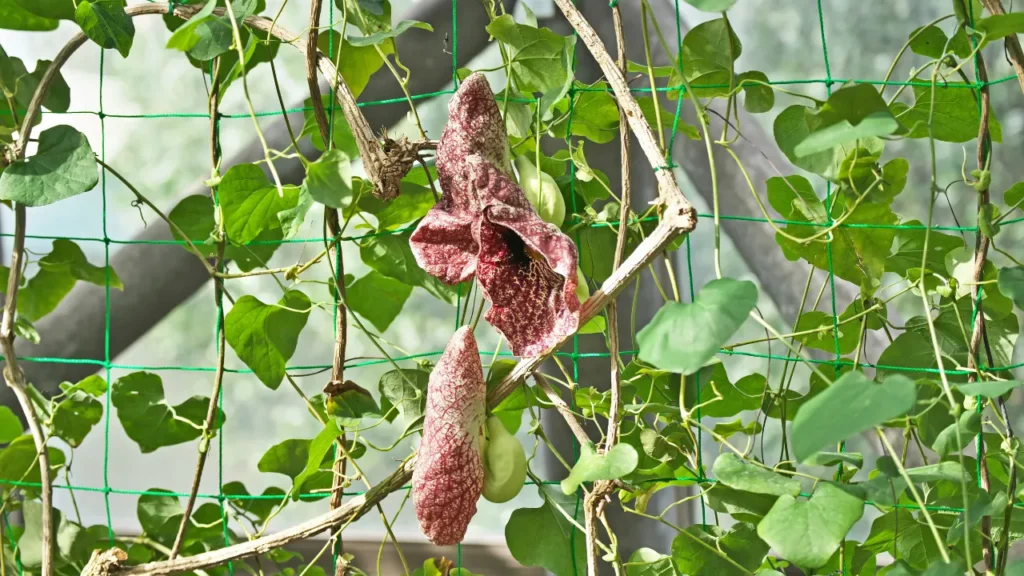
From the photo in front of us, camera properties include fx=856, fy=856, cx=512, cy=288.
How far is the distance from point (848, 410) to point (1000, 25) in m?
0.33

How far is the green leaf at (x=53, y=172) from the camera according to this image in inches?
26.4

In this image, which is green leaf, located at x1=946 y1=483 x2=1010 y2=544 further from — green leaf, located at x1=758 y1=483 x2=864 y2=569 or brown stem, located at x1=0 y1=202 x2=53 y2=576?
brown stem, located at x1=0 y1=202 x2=53 y2=576

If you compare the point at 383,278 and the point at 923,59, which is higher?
the point at 923,59

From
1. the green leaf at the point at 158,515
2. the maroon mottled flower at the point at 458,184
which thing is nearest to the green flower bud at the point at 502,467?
the maroon mottled flower at the point at 458,184

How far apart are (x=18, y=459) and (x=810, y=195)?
2.68 feet

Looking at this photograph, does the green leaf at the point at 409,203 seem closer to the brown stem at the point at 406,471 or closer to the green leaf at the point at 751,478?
the brown stem at the point at 406,471

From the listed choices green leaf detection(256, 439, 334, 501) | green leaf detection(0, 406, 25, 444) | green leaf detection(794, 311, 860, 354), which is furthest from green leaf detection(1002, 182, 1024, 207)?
green leaf detection(0, 406, 25, 444)

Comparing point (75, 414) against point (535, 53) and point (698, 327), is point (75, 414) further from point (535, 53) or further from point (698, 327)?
point (698, 327)

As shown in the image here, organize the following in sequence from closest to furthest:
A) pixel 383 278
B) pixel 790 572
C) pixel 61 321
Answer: pixel 383 278 → pixel 61 321 → pixel 790 572

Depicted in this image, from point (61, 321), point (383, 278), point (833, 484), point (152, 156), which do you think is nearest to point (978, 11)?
point (833, 484)

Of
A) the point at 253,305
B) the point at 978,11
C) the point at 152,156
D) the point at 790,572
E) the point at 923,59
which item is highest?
the point at 923,59

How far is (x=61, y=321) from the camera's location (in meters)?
1.11

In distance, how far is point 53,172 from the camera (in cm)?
68

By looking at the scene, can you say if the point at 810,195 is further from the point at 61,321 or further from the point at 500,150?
the point at 61,321
